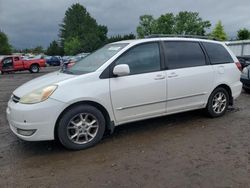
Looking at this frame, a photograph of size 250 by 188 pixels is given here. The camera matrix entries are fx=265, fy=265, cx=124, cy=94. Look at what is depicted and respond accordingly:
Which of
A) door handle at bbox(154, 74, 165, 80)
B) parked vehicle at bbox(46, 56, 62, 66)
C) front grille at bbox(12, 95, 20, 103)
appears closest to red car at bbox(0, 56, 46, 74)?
parked vehicle at bbox(46, 56, 62, 66)

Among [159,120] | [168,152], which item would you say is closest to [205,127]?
[159,120]

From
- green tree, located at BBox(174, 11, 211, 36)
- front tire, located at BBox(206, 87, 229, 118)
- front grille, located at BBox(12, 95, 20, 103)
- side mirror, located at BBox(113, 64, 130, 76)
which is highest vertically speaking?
green tree, located at BBox(174, 11, 211, 36)

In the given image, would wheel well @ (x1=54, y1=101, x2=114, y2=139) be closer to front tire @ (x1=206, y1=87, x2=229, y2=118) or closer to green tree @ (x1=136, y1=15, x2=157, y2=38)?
front tire @ (x1=206, y1=87, x2=229, y2=118)

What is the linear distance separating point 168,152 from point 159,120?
1635 mm

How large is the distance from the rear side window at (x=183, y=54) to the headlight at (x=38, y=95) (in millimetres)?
2145

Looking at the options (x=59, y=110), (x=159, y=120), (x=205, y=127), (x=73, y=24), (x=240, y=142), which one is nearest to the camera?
(x=59, y=110)

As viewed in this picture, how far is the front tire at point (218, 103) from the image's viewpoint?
18.0 feet

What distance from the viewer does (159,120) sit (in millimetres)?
5523

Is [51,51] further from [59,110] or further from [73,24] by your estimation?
[59,110]

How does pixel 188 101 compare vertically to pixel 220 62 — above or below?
below

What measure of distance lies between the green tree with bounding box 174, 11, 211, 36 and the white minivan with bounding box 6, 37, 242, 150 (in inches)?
2663

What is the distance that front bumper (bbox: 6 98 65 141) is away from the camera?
3.72 meters

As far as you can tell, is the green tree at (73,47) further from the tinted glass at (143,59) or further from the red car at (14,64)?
the tinted glass at (143,59)

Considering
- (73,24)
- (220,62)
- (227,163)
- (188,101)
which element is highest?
(73,24)
